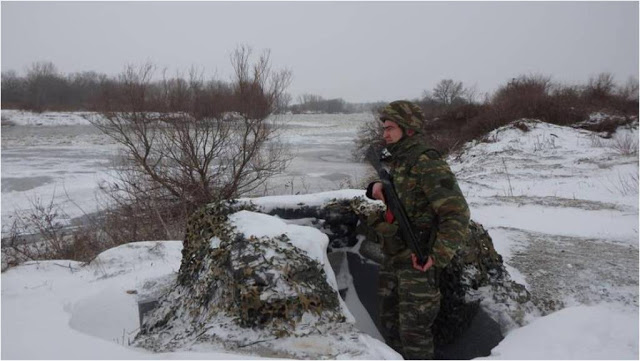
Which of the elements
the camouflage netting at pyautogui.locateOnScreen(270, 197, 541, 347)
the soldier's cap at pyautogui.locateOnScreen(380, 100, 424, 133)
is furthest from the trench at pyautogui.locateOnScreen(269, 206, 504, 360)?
the soldier's cap at pyautogui.locateOnScreen(380, 100, 424, 133)

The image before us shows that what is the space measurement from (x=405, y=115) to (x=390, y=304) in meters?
1.42

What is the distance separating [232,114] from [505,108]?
54.2 feet

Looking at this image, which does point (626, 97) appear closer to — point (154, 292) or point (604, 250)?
point (604, 250)

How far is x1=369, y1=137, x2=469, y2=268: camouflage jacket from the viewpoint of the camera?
2.45 m

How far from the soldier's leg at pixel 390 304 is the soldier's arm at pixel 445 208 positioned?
62cm

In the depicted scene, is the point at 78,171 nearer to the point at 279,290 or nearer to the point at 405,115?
the point at 279,290

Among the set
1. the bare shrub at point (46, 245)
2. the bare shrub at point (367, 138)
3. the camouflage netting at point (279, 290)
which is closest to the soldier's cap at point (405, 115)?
the camouflage netting at point (279, 290)

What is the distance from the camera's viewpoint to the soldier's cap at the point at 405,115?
104 inches

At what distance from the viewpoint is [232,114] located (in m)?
10.8

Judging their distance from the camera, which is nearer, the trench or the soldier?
the soldier

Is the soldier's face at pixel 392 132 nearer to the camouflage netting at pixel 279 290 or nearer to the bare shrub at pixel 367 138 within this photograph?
the camouflage netting at pixel 279 290

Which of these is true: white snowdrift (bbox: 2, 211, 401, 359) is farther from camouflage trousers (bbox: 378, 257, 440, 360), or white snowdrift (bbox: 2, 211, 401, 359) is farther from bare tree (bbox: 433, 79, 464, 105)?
bare tree (bbox: 433, 79, 464, 105)

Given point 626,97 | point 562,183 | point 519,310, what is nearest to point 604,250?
point 519,310

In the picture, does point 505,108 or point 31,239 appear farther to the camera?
point 505,108
